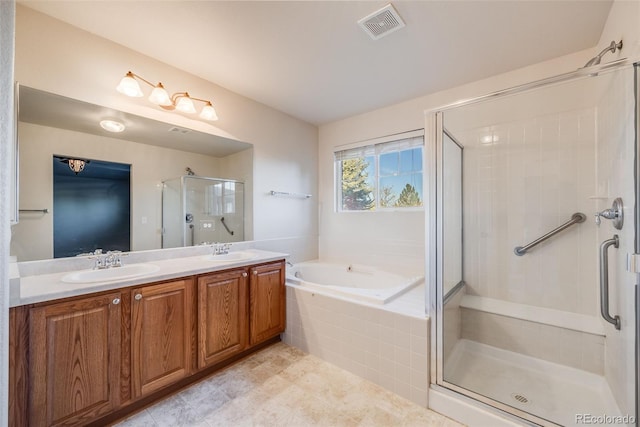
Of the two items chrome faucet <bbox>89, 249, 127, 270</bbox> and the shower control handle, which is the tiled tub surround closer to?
the shower control handle

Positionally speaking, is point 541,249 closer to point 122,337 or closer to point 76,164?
point 122,337

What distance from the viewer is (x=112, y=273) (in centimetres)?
175

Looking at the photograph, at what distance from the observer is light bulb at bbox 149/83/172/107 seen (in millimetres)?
1984

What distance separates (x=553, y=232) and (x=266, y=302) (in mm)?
2453

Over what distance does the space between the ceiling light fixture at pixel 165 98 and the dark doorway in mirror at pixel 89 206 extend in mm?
578

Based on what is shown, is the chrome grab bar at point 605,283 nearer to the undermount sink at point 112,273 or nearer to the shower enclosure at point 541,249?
the shower enclosure at point 541,249

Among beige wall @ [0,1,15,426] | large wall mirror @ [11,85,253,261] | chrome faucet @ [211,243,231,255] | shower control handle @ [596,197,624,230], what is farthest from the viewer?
chrome faucet @ [211,243,231,255]

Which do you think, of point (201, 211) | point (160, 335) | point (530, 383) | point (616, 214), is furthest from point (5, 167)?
point (530, 383)

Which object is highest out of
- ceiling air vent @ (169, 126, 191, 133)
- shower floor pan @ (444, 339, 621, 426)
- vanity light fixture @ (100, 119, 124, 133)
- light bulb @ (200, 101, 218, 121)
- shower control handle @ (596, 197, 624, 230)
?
light bulb @ (200, 101, 218, 121)

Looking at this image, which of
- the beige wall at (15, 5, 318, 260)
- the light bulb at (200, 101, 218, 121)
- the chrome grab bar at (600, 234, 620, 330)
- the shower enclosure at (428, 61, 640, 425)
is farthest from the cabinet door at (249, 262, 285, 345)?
the chrome grab bar at (600, 234, 620, 330)

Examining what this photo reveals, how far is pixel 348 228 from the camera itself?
3344mm

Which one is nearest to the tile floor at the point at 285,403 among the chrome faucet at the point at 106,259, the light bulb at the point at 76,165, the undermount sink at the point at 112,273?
the undermount sink at the point at 112,273

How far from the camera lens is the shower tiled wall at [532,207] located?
1.96m

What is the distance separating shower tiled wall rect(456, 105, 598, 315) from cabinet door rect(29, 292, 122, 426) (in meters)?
2.68
